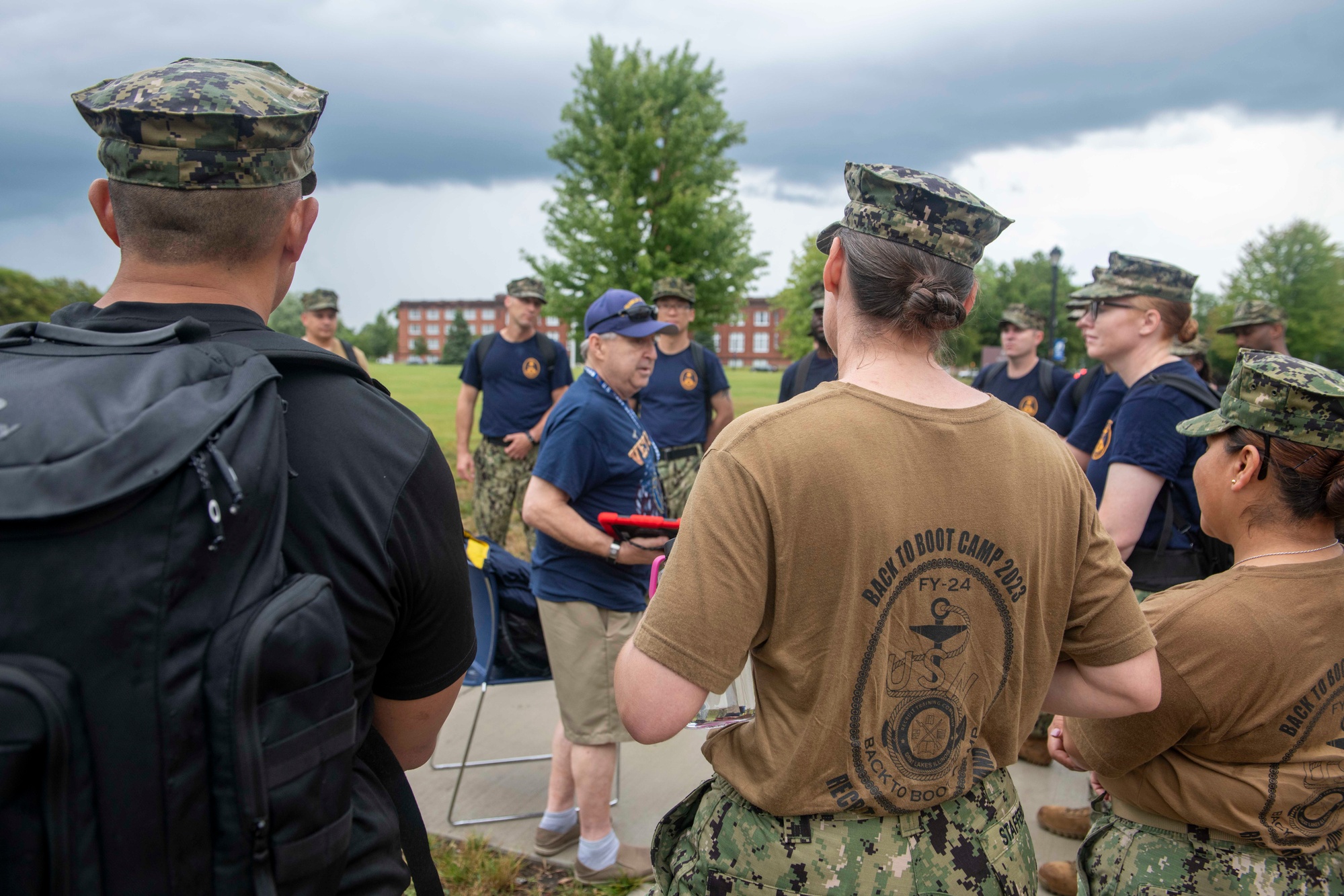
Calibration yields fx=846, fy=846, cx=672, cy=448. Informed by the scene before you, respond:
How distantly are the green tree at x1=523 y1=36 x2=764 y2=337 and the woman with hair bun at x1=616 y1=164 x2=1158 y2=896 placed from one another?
2220 centimetres

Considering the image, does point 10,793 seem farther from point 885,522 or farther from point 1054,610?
point 1054,610

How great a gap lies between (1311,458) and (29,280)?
35373 millimetres

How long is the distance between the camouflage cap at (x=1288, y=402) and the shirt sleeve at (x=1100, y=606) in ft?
1.90

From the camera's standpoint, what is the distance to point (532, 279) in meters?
7.45

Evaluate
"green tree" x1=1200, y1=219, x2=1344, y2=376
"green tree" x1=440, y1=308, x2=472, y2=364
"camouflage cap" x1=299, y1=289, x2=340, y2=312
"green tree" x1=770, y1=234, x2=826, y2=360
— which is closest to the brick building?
"green tree" x1=440, y1=308, x2=472, y2=364

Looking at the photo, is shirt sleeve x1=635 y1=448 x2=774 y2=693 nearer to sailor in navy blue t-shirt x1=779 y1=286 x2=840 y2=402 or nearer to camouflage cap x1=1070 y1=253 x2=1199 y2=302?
camouflage cap x1=1070 y1=253 x2=1199 y2=302

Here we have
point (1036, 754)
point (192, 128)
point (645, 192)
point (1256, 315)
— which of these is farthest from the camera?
point (645, 192)

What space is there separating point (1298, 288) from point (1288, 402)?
149 feet

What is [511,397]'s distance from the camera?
6844 millimetres

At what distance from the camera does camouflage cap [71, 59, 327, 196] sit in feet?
4.21

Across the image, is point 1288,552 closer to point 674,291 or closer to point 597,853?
point 597,853

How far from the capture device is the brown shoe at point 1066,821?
3527 millimetres

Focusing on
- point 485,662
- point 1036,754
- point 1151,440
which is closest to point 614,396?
point 485,662

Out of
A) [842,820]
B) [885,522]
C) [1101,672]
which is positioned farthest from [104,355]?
[1101,672]
